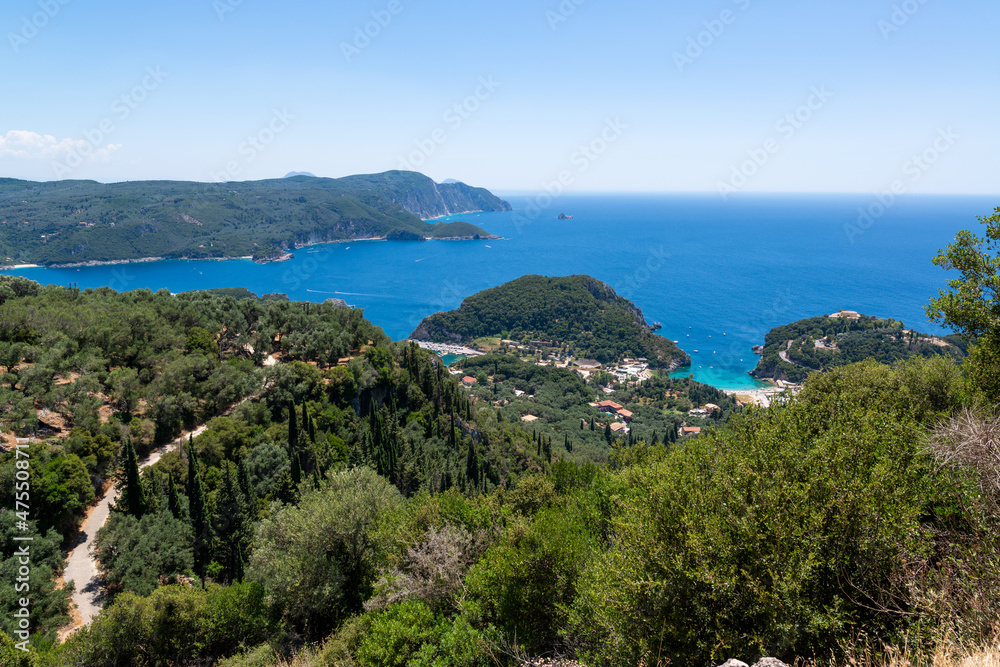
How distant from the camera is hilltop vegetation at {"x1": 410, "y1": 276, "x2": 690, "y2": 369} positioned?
135m

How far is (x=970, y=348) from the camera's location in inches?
544

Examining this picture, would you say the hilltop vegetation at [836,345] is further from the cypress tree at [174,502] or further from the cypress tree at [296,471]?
the cypress tree at [174,502]

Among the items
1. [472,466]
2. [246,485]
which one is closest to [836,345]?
[472,466]

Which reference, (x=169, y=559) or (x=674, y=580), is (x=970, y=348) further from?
(x=169, y=559)

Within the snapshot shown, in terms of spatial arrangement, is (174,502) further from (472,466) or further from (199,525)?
(472,466)

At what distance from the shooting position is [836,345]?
4528 inches

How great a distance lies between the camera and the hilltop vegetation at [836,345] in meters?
106

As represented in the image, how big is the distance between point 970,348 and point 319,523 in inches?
894

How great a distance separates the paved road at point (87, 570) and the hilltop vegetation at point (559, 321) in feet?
380

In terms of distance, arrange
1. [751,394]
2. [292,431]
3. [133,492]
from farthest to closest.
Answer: [751,394] → [292,431] → [133,492]

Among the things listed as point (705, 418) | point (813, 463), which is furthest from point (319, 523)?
point (705, 418)

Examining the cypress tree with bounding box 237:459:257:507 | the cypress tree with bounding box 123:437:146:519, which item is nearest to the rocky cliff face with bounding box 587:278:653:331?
the cypress tree with bounding box 237:459:257:507

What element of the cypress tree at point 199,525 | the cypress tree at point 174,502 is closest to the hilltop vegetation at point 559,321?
the cypress tree at point 199,525

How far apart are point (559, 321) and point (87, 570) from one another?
13308 centimetres
